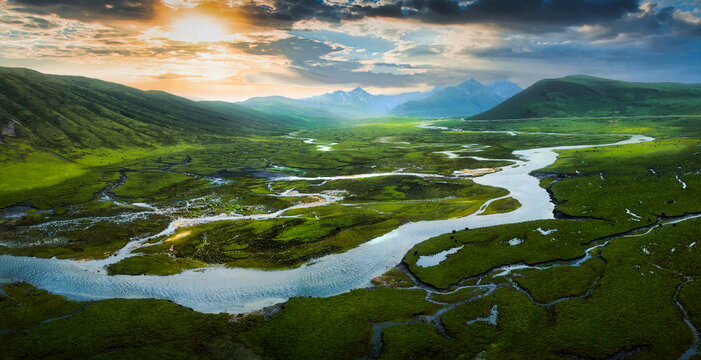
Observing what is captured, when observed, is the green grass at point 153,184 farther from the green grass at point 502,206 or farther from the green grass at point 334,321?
the green grass at point 502,206

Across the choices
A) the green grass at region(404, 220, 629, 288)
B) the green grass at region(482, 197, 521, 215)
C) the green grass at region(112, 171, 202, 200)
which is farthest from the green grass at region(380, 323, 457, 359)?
the green grass at region(112, 171, 202, 200)

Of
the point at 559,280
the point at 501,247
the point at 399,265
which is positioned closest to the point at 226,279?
the point at 399,265

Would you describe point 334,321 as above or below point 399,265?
above

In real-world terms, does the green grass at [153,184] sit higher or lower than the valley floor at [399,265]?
lower

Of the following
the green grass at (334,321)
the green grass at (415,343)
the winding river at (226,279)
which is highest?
the green grass at (415,343)

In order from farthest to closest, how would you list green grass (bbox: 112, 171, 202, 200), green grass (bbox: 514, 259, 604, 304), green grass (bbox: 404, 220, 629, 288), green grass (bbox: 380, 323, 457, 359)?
green grass (bbox: 112, 171, 202, 200) < green grass (bbox: 404, 220, 629, 288) < green grass (bbox: 514, 259, 604, 304) < green grass (bbox: 380, 323, 457, 359)

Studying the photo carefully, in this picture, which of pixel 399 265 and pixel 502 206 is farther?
pixel 502 206

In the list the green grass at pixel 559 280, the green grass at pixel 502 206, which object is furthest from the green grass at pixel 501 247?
the green grass at pixel 502 206

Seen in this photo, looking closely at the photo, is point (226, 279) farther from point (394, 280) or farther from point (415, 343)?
point (415, 343)

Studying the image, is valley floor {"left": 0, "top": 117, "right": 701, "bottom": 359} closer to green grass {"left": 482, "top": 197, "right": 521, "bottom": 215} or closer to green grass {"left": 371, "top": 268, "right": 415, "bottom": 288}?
green grass {"left": 371, "top": 268, "right": 415, "bottom": 288}

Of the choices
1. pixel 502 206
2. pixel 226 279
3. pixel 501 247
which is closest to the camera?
pixel 226 279

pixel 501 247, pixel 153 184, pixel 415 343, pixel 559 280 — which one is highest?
pixel 559 280

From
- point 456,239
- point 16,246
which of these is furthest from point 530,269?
point 16,246
